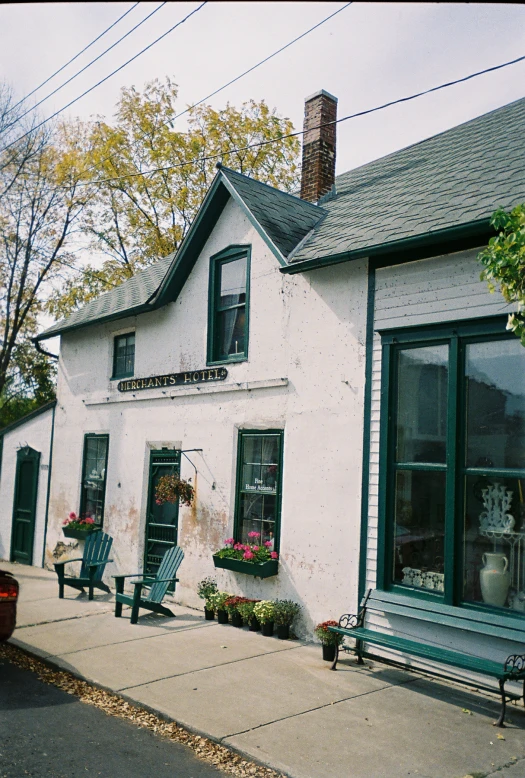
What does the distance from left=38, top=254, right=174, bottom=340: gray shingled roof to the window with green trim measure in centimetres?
573

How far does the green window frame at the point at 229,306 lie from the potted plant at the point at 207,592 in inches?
131

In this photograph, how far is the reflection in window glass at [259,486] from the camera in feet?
31.5

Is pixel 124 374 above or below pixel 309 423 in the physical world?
above

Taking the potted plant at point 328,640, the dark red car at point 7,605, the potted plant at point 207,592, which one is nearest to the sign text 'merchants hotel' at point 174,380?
the potted plant at point 207,592

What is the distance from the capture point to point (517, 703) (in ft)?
21.0

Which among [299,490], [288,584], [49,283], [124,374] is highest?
[49,283]

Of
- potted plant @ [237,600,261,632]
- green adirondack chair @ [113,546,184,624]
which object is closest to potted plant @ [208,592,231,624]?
potted plant @ [237,600,261,632]

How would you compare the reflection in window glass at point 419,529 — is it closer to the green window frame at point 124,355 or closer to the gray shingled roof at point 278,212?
the gray shingled roof at point 278,212

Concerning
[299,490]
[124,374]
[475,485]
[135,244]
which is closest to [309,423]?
[299,490]

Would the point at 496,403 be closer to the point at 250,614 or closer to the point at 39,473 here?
the point at 250,614

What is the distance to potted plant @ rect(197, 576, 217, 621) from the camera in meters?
9.78

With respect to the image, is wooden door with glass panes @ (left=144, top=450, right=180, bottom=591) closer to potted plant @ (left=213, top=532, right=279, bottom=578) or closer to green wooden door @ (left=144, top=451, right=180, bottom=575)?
green wooden door @ (left=144, top=451, right=180, bottom=575)

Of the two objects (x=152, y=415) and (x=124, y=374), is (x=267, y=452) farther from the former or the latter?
(x=124, y=374)

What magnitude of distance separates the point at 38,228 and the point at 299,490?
14.9 metres
